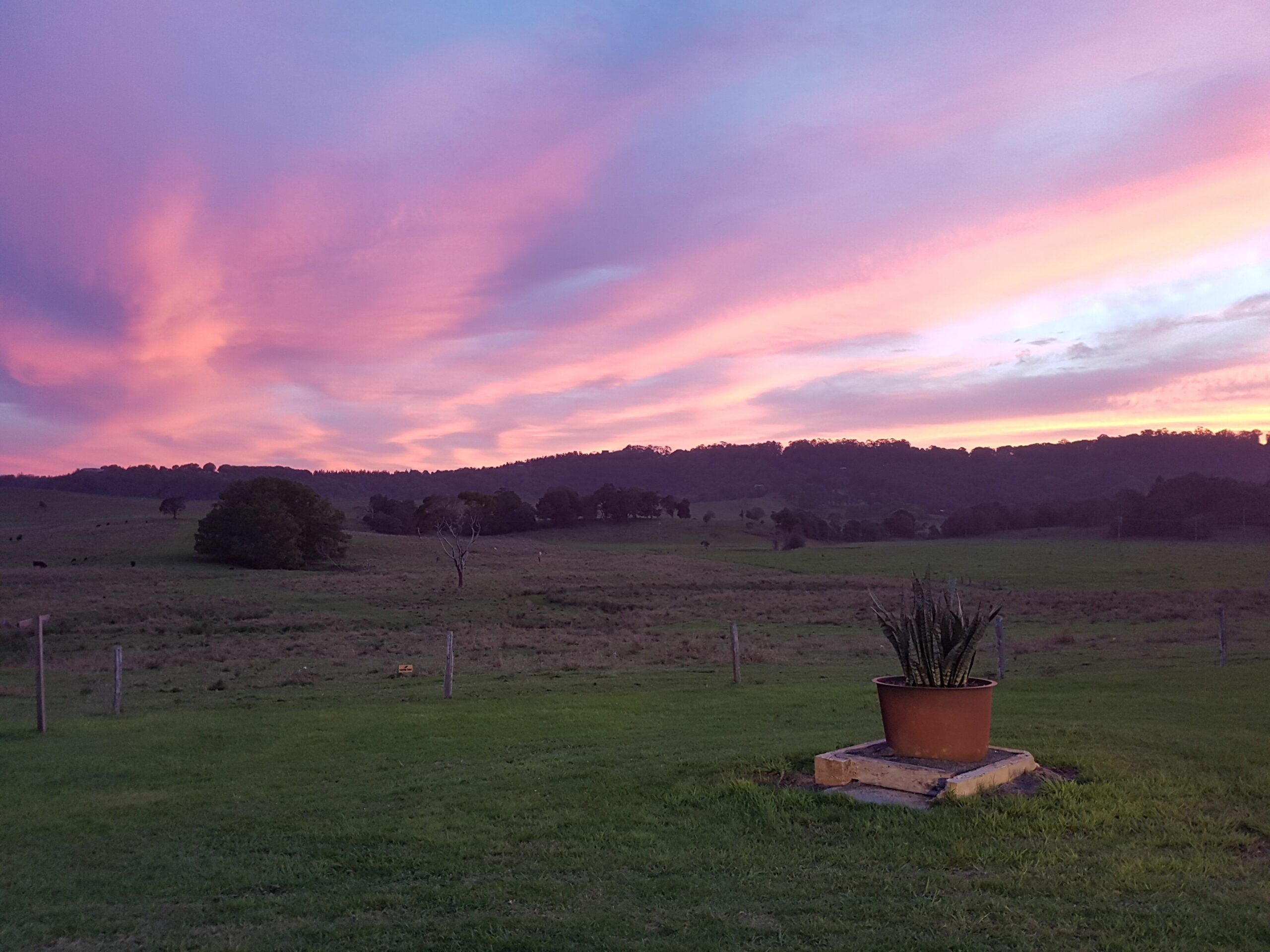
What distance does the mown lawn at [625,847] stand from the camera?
5.70 meters

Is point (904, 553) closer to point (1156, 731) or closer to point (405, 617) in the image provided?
point (405, 617)

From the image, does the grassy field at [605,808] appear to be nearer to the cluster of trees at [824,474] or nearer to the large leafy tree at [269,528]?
the large leafy tree at [269,528]

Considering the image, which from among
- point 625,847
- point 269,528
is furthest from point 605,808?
point 269,528

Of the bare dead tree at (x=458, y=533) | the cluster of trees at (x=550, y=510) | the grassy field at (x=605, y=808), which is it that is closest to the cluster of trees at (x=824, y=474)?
the cluster of trees at (x=550, y=510)

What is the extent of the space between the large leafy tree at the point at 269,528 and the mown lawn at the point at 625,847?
6124 cm

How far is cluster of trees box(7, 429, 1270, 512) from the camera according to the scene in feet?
467

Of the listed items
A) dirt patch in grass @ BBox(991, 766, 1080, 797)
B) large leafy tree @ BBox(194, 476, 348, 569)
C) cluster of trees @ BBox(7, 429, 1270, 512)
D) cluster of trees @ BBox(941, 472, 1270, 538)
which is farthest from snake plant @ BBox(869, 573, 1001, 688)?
cluster of trees @ BBox(7, 429, 1270, 512)

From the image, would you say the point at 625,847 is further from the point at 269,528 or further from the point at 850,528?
the point at 850,528

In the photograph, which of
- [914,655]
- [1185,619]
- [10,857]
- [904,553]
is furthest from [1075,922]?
[904,553]

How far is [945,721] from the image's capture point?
29.0 feet

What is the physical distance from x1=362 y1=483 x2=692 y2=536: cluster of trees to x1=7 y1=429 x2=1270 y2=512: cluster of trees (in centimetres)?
1440

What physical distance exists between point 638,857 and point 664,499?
12490 centimetres

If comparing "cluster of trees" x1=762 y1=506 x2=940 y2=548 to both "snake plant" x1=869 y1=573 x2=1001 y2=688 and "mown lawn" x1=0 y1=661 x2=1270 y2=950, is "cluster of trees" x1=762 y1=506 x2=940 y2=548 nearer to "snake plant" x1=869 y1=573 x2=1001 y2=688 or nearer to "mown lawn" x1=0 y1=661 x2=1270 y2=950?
"mown lawn" x1=0 y1=661 x2=1270 y2=950

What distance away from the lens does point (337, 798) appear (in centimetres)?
1009
